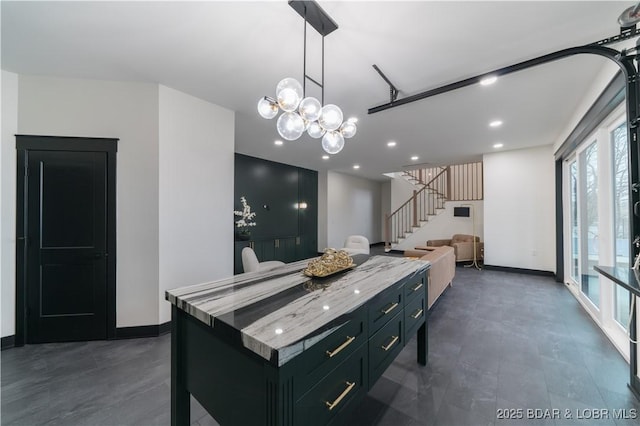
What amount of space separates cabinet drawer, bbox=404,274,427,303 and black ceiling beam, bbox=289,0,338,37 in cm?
210

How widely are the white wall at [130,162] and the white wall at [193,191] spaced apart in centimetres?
10

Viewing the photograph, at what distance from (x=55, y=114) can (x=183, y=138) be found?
1.29 meters

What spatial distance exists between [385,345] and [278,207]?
229 inches

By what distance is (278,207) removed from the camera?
704 cm

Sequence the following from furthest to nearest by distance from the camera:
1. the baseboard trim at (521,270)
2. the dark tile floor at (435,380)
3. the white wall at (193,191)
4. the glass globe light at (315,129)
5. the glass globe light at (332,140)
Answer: the baseboard trim at (521,270), the white wall at (193,191), the glass globe light at (332,140), the glass globe light at (315,129), the dark tile floor at (435,380)

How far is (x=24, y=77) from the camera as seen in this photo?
2652 millimetres

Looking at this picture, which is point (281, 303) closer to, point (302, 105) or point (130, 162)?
point (302, 105)

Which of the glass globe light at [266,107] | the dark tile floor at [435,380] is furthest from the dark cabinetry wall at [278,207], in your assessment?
the glass globe light at [266,107]

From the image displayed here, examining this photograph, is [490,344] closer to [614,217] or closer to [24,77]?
[614,217]

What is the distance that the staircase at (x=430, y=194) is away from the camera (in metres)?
8.02

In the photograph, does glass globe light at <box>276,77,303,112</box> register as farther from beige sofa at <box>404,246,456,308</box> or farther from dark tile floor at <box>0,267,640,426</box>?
beige sofa at <box>404,246,456,308</box>

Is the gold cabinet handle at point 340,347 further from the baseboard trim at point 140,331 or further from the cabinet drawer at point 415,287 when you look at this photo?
the baseboard trim at point 140,331

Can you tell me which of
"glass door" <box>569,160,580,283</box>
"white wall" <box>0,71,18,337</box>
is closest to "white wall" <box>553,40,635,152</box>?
"glass door" <box>569,160,580,283</box>

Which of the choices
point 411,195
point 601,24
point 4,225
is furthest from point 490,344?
point 411,195
